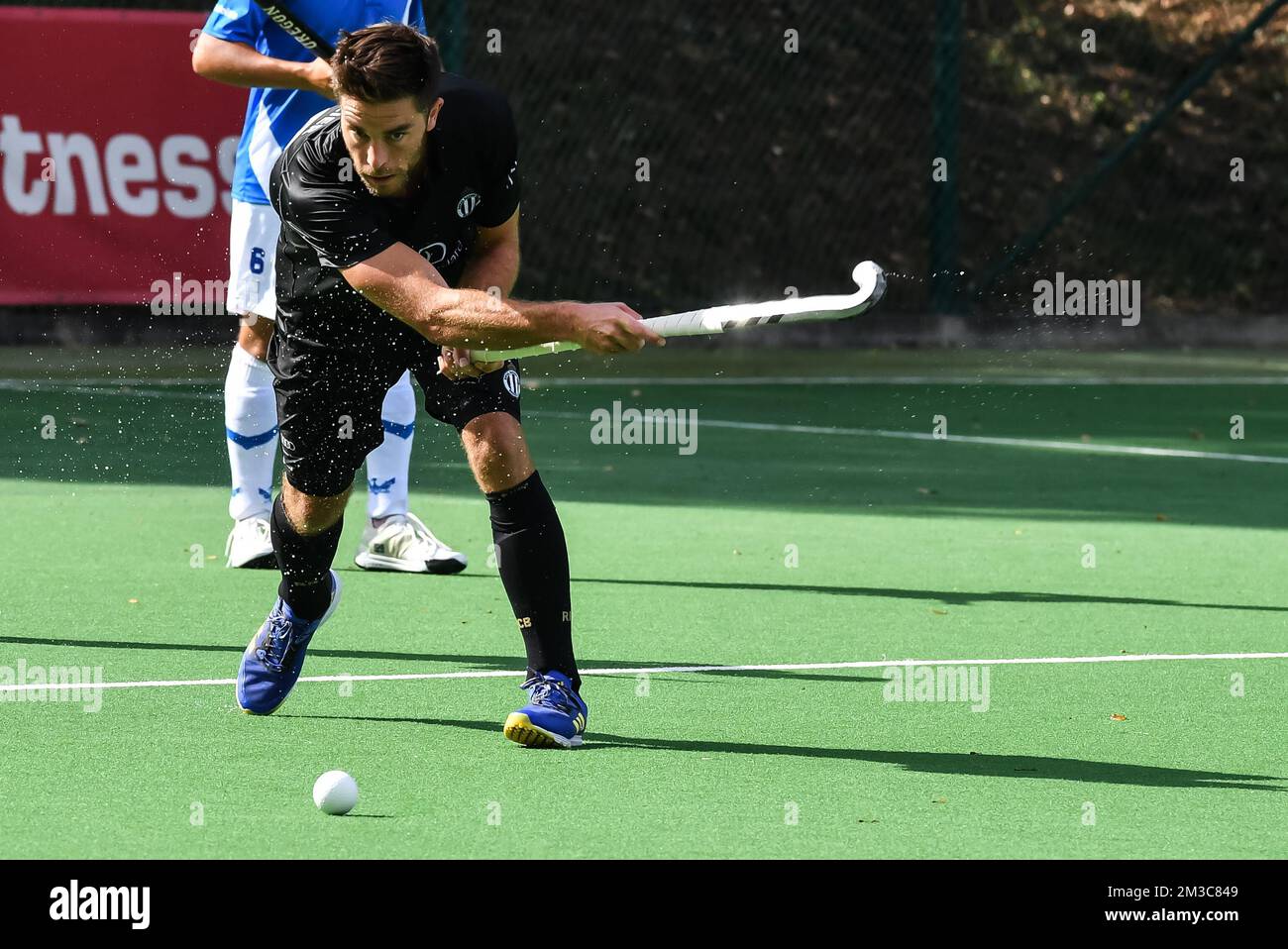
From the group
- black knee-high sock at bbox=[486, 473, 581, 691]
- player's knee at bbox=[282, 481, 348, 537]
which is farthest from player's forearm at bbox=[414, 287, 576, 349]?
player's knee at bbox=[282, 481, 348, 537]

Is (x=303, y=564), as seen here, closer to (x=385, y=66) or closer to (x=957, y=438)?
(x=385, y=66)

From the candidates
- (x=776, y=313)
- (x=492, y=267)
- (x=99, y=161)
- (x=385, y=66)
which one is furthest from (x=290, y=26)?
(x=99, y=161)

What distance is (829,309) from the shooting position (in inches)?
160

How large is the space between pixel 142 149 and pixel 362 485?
4989 millimetres

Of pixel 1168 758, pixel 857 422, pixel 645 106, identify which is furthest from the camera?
pixel 645 106

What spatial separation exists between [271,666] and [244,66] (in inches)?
94.2

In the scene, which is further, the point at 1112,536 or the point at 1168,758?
the point at 1112,536

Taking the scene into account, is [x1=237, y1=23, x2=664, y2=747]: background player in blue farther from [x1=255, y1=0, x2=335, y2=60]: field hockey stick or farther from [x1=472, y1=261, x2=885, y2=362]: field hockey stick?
[x1=255, y1=0, x2=335, y2=60]: field hockey stick

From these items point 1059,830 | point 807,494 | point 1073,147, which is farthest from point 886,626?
point 1073,147

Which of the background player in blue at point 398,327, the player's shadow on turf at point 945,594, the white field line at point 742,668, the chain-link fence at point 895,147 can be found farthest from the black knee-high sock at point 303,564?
the chain-link fence at point 895,147

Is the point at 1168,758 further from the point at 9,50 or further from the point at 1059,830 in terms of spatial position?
the point at 9,50

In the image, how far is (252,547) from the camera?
719 cm

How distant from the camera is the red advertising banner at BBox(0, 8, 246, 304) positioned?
1352 cm

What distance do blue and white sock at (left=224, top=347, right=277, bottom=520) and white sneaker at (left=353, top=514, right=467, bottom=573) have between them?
1.16 ft
